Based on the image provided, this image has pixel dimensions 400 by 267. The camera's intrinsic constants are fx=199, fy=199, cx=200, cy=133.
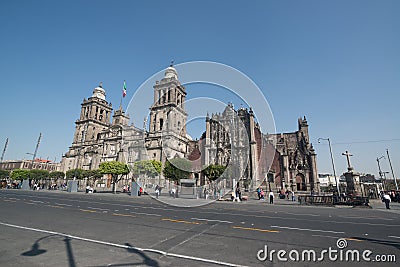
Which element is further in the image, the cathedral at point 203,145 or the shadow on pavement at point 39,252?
the cathedral at point 203,145

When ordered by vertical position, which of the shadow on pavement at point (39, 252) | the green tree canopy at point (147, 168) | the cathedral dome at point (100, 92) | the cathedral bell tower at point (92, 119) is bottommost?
the shadow on pavement at point (39, 252)

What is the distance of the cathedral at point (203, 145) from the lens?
45250mm

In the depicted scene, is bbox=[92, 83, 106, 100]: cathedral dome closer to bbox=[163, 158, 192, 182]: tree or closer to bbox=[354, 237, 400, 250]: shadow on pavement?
bbox=[163, 158, 192, 182]: tree

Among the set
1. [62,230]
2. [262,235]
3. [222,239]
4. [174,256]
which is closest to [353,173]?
[262,235]

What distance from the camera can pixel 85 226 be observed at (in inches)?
334

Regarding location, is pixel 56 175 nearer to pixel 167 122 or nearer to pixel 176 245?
pixel 167 122

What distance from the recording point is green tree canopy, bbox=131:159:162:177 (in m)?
46.5

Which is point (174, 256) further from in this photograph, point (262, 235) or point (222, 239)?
point (262, 235)

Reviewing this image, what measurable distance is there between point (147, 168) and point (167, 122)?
18067 mm

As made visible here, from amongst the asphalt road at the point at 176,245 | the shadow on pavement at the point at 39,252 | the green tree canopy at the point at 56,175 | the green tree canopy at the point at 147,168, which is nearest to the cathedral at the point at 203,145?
the green tree canopy at the point at 147,168

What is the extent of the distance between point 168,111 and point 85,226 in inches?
2139

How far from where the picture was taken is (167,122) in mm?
60344

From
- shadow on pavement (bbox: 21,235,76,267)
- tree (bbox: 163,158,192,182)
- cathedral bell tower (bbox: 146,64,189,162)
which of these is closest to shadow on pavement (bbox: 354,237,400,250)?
shadow on pavement (bbox: 21,235,76,267)

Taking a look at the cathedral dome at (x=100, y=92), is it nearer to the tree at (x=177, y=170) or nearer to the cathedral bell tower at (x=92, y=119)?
the cathedral bell tower at (x=92, y=119)
